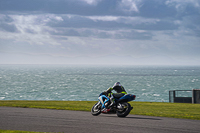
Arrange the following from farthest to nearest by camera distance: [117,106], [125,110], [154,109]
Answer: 1. [154,109]
2. [117,106]
3. [125,110]

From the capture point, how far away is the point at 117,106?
14.9 meters

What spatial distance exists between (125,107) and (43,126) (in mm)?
4394

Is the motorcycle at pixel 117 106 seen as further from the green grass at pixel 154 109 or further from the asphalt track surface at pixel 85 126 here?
the green grass at pixel 154 109

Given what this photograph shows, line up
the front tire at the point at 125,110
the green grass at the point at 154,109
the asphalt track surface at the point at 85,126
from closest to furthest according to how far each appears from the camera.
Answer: the asphalt track surface at the point at 85,126 → the front tire at the point at 125,110 → the green grass at the point at 154,109

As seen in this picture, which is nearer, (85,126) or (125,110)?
(85,126)

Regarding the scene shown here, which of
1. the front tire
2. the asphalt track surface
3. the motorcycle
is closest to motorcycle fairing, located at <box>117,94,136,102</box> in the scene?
the motorcycle

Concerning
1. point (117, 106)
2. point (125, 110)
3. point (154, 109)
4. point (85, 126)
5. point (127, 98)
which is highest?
point (127, 98)

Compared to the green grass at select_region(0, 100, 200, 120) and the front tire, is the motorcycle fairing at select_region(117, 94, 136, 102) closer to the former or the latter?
the front tire

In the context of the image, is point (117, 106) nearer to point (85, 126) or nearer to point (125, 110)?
point (125, 110)

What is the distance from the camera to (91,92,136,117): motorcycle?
14.6 m

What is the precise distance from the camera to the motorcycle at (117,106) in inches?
576

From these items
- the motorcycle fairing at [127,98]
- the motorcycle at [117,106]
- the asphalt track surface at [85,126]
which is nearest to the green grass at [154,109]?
the motorcycle at [117,106]

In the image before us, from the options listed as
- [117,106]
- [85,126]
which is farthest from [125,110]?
[85,126]

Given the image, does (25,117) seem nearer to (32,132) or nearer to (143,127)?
(32,132)
